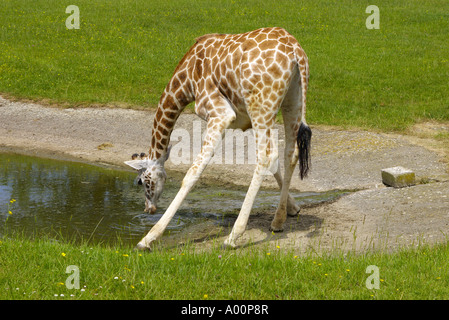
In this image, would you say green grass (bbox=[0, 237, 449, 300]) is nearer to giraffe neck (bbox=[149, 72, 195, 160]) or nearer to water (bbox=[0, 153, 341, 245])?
A: water (bbox=[0, 153, 341, 245])

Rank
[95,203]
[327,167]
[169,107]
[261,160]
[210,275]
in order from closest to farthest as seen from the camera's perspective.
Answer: [210,275] < [261,160] < [169,107] < [95,203] < [327,167]

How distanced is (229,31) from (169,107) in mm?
13411

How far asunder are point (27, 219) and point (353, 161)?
5.91 metres

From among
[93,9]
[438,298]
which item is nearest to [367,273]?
[438,298]

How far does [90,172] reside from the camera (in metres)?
11.4

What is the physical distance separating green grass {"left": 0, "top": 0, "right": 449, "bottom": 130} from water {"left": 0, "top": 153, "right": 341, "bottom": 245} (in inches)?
153

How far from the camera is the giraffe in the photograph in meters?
7.32

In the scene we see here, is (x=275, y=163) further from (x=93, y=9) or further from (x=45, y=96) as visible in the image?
(x=93, y=9)

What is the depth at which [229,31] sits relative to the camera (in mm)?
21094

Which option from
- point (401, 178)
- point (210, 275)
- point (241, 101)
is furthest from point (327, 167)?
point (210, 275)

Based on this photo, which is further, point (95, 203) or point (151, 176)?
point (95, 203)

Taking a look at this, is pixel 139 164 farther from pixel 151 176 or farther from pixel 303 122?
pixel 303 122

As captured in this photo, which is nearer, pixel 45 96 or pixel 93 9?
pixel 45 96

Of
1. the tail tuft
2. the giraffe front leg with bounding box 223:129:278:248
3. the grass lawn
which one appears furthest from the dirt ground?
the tail tuft
